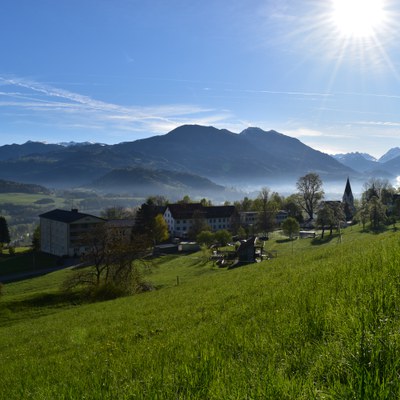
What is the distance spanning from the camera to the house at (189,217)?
129250 mm

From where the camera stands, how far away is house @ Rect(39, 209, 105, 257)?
109 m

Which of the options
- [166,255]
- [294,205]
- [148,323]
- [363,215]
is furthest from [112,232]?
[294,205]

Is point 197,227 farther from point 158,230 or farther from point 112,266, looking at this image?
point 112,266

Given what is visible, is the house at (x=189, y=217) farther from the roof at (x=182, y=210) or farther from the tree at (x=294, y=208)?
the tree at (x=294, y=208)

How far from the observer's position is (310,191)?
118 m

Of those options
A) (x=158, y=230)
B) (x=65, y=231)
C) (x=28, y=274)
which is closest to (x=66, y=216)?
(x=65, y=231)

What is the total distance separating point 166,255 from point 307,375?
3456 inches

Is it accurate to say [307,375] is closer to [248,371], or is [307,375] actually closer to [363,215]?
[248,371]

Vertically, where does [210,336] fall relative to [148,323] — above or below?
above

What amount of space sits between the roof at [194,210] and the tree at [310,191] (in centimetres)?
2668

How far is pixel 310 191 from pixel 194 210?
39348mm

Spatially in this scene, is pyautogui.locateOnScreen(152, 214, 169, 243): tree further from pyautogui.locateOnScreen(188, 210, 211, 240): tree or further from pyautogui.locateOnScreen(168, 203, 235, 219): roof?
pyautogui.locateOnScreen(168, 203, 235, 219): roof

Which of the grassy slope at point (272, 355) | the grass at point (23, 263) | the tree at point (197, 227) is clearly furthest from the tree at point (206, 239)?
the grassy slope at point (272, 355)

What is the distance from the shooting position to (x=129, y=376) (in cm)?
647
